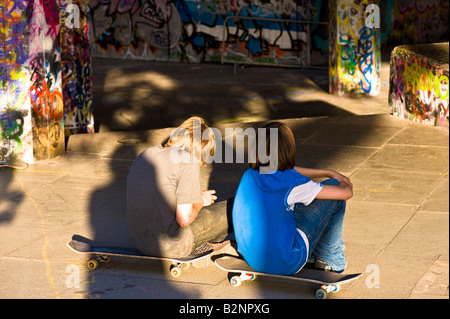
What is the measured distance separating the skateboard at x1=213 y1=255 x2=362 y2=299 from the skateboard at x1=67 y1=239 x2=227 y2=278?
165 millimetres

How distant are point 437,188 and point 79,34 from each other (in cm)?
577

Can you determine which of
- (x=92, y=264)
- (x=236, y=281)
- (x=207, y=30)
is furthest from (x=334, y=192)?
(x=207, y=30)

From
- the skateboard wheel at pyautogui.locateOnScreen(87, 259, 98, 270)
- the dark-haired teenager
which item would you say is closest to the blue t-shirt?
the dark-haired teenager

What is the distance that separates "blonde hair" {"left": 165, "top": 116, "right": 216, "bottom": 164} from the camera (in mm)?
5113

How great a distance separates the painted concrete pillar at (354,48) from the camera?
14.7 meters

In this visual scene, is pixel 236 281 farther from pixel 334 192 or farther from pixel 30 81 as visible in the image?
pixel 30 81

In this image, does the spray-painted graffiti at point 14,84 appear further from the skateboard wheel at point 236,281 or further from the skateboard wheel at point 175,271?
the skateboard wheel at point 236,281

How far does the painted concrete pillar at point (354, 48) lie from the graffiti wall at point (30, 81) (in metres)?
7.26

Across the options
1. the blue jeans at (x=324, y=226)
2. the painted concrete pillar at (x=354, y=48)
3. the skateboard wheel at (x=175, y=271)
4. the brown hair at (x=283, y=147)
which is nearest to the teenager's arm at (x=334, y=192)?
the blue jeans at (x=324, y=226)

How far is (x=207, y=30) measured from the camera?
2164cm

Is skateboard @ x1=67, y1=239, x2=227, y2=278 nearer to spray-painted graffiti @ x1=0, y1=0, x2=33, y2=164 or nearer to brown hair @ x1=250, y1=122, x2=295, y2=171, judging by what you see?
brown hair @ x1=250, y1=122, x2=295, y2=171

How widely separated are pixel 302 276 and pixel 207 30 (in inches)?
677
